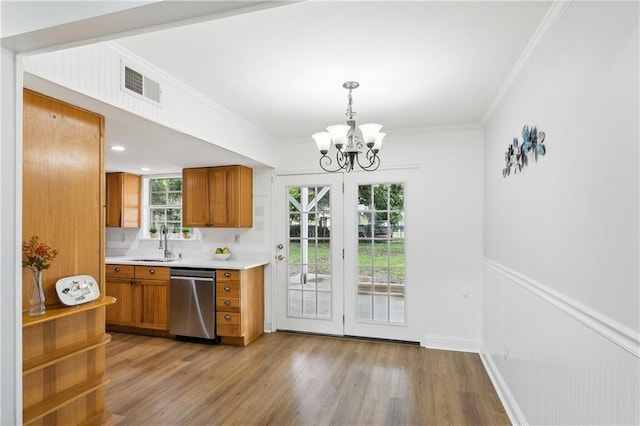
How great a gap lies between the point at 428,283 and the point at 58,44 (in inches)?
148

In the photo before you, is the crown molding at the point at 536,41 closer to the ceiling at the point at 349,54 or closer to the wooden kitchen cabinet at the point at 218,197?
the ceiling at the point at 349,54

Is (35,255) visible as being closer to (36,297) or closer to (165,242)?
(36,297)

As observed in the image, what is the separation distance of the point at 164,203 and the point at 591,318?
17.8ft

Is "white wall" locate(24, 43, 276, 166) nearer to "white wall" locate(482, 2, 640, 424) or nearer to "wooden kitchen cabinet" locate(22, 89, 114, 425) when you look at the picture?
"wooden kitchen cabinet" locate(22, 89, 114, 425)

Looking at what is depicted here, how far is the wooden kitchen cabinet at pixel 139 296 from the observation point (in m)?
4.24

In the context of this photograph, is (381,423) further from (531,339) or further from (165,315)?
(165,315)

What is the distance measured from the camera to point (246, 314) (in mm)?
4055

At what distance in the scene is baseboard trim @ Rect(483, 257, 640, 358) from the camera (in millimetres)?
1144

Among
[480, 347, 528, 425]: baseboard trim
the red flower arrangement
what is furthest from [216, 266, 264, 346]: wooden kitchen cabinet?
[480, 347, 528, 425]: baseboard trim

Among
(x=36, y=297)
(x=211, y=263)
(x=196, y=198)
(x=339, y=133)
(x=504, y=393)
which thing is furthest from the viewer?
(x=196, y=198)

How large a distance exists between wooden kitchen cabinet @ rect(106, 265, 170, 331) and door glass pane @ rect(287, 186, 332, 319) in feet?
5.06

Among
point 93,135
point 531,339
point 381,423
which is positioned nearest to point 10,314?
point 93,135

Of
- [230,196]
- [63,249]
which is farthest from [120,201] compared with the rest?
[63,249]

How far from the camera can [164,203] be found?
17.9 ft
